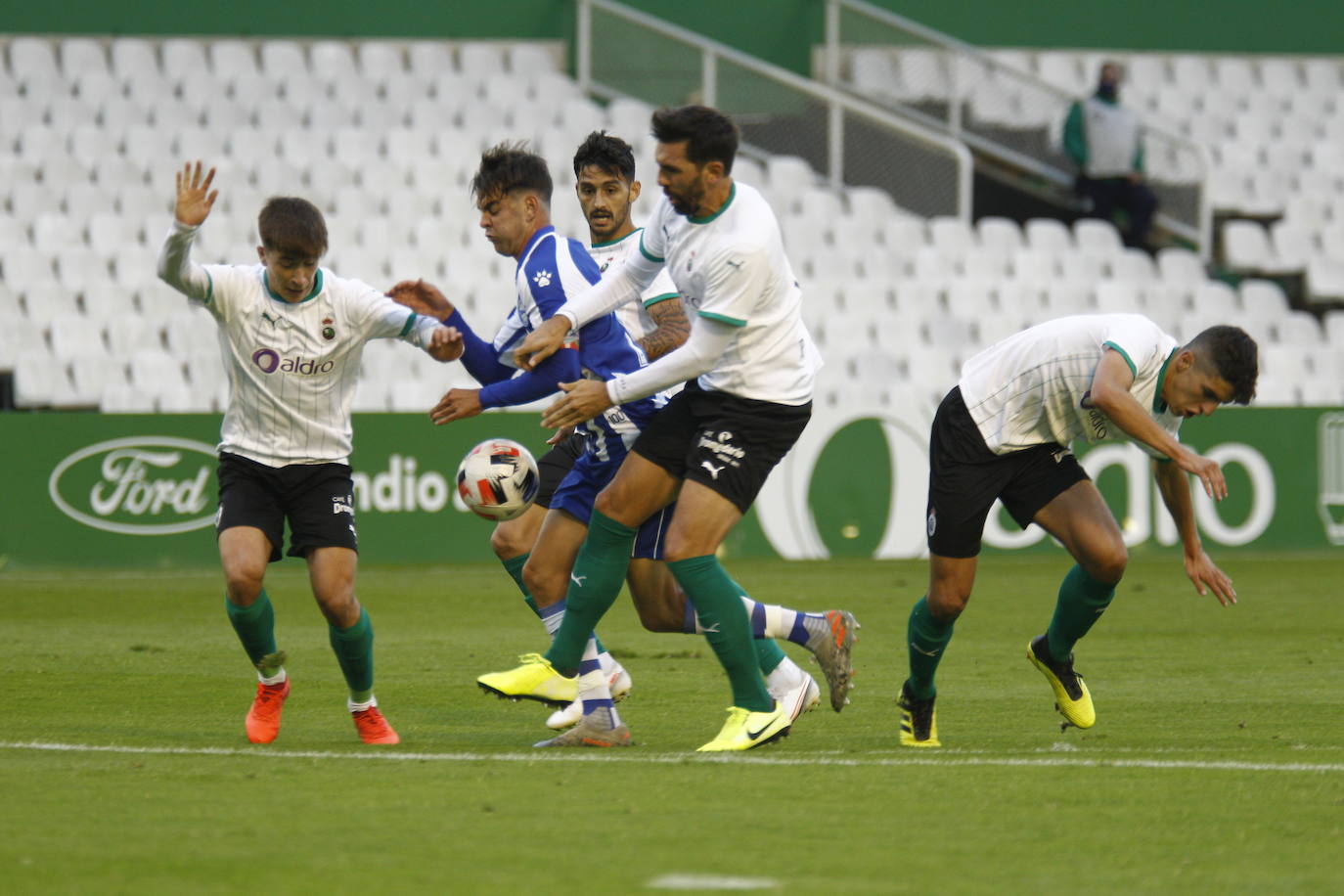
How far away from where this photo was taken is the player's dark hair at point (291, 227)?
6.37 m

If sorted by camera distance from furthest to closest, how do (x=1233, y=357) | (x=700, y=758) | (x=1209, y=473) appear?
(x=1233, y=357) → (x=700, y=758) → (x=1209, y=473)

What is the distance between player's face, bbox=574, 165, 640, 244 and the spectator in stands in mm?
13754

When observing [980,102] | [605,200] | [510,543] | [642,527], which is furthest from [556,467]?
[980,102]

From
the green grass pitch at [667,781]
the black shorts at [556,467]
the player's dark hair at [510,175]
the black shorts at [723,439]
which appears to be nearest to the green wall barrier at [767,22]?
the green grass pitch at [667,781]

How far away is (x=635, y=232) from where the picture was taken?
23.8 feet

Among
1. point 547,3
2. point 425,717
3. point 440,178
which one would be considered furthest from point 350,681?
point 547,3

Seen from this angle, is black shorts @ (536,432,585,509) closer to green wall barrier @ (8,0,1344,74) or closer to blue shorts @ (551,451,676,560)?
blue shorts @ (551,451,676,560)

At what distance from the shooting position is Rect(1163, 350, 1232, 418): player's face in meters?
6.25

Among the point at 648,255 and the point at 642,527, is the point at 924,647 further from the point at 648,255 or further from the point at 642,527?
the point at 648,255

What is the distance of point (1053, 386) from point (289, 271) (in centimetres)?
267

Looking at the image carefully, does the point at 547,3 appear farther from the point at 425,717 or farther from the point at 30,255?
the point at 425,717

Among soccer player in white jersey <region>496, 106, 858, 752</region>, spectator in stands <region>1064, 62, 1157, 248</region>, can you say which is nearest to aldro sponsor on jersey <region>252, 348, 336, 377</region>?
soccer player in white jersey <region>496, 106, 858, 752</region>

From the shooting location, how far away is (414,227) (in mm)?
18062

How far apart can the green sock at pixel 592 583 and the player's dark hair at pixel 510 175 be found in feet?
4.26
